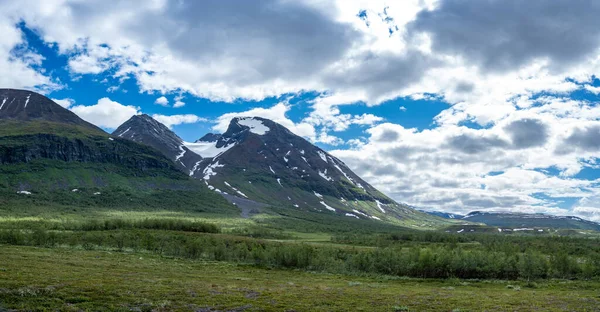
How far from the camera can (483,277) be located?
90.4 m

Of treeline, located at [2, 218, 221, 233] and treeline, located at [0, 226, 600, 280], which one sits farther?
treeline, located at [2, 218, 221, 233]

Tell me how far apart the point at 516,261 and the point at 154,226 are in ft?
460

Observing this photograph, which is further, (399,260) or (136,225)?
(136,225)

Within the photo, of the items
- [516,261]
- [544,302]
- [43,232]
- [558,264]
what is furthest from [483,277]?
[43,232]

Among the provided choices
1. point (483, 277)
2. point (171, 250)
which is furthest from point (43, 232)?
point (483, 277)

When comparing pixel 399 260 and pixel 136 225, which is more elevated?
pixel 399 260

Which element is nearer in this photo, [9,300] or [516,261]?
[9,300]

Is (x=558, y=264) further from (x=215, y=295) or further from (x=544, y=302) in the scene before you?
(x=215, y=295)

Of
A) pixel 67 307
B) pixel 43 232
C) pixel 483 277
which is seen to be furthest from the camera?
pixel 43 232

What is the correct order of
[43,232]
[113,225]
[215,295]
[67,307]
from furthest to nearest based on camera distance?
[113,225], [43,232], [215,295], [67,307]

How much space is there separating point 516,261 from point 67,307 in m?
94.1

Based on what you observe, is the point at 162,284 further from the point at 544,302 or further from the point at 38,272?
the point at 544,302

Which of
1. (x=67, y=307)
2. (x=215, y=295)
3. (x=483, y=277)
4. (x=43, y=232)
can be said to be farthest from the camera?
(x=43, y=232)

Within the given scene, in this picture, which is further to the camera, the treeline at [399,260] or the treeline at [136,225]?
the treeline at [136,225]
